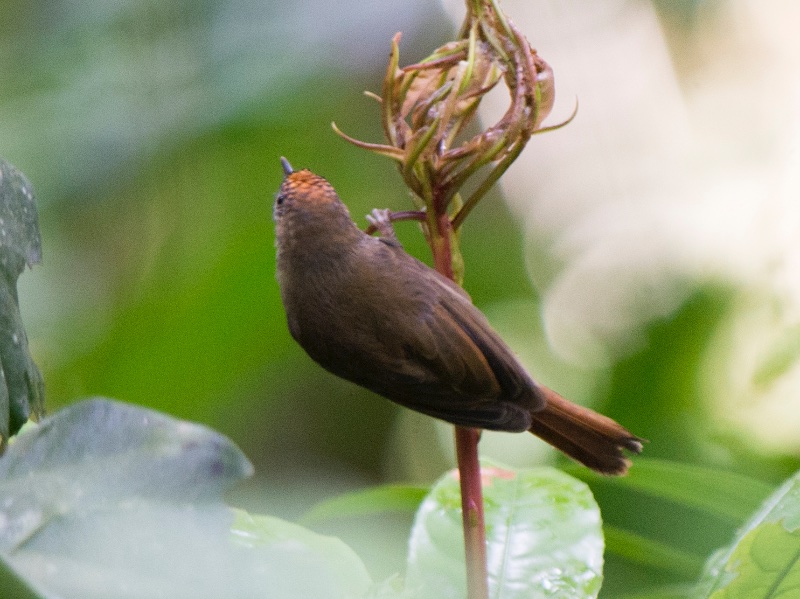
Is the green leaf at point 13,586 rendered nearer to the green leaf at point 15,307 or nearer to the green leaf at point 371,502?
the green leaf at point 15,307

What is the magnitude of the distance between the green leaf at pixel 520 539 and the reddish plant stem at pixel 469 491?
0.50 ft

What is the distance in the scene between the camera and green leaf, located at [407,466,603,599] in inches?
42.4

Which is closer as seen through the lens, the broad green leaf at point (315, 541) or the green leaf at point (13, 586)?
the green leaf at point (13, 586)

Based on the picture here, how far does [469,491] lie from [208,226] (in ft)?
5.68

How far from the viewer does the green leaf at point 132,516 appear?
0.56 meters

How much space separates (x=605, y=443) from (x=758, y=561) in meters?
0.46

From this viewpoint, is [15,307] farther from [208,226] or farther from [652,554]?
[208,226]

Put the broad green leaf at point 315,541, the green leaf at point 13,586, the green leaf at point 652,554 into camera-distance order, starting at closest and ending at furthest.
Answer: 1. the green leaf at point 13,586
2. the broad green leaf at point 315,541
3. the green leaf at point 652,554

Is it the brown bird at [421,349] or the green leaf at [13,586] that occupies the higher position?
the green leaf at [13,586]

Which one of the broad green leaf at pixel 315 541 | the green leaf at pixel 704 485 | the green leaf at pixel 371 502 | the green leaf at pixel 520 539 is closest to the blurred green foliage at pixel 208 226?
the green leaf at pixel 371 502

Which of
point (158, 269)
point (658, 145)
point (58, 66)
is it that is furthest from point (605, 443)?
point (658, 145)

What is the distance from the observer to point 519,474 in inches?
50.7

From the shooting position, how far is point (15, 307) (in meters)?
0.73

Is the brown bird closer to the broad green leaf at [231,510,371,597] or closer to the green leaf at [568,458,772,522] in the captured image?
the green leaf at [568,458,772,522]
